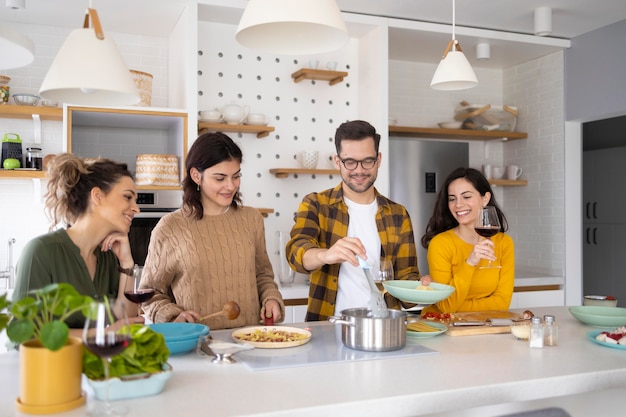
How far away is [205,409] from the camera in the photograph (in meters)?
1.38

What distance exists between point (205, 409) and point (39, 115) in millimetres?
3307

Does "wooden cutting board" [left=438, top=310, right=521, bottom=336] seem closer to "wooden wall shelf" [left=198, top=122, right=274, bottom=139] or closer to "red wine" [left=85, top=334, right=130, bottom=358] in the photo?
"red wine" [left=85, top=334, right=130, bottom=358]

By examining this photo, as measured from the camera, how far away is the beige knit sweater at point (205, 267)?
7.80 ft

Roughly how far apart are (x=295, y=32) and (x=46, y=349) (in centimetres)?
115

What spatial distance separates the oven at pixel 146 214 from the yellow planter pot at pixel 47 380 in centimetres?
263

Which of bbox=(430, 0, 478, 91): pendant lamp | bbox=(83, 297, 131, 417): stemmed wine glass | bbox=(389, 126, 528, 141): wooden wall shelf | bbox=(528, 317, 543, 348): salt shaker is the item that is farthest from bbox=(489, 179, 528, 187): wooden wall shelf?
bbox=(83, 297, 131, 417): stemmed wine glass

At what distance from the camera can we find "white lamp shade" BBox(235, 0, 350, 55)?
1705 mm

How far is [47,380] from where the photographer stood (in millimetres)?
1357

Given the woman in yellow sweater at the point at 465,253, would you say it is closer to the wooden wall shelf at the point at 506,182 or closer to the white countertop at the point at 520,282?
the white countertop at the point at 520,282

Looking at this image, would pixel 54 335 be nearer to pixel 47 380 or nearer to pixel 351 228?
pixel 47 380

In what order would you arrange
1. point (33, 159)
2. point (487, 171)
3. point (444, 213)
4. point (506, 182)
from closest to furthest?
1. point (444, 213)
2. point (33, 159)
3. point (506, 182)
4. point (487, 171)

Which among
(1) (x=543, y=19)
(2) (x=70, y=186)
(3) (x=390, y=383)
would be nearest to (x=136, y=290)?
(2) (x=70, y=186)

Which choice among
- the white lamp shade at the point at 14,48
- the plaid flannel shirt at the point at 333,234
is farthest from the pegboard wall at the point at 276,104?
the white lamp shade at the point at 14,48

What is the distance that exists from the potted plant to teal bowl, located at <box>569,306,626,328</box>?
1.86 metres
